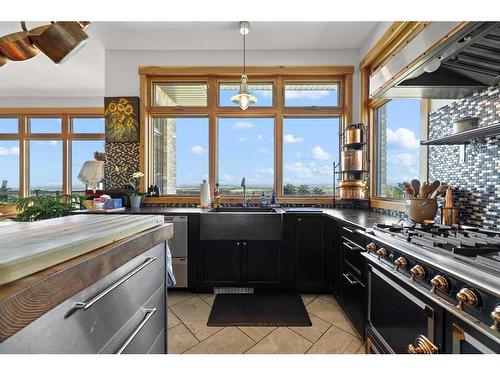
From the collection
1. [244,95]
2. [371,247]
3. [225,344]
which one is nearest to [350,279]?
[371,247]

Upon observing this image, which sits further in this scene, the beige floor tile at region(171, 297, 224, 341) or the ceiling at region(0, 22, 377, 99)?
the ceiling at region(0, 22, 377, 99)

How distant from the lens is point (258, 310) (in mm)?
2350

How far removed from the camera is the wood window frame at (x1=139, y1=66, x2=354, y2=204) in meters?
3.35

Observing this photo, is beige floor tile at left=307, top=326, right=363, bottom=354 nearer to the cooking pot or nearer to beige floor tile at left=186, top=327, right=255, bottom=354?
beige floor tile at left=186, top=327, right=255, bottom=354

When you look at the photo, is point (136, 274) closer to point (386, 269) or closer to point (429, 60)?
point (386, 269)

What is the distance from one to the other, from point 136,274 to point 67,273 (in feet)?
1.42

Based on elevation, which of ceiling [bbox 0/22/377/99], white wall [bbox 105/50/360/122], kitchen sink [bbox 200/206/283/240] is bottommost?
kitchen sink [bbox 200/206/283/240]

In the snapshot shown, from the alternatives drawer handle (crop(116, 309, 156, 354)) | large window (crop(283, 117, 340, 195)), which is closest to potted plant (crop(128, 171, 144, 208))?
large window (crop(283, 117, 340, 195))

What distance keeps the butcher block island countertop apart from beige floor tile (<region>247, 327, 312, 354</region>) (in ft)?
4.32

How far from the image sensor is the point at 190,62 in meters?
3.38

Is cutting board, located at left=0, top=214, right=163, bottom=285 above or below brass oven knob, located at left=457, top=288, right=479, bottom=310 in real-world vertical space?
above

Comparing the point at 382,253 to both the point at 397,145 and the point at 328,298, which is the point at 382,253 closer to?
the point at 328,298

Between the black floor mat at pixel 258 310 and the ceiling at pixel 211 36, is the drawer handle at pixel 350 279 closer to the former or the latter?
the black floor mat at pixel 258 310
